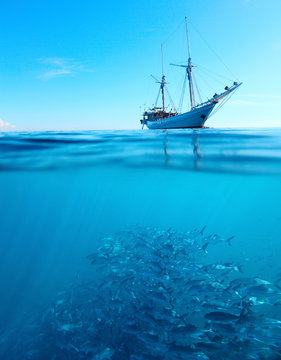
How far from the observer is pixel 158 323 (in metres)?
3.84

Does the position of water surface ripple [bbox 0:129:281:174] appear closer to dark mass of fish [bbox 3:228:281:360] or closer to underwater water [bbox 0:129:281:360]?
underwater water [bbox 0:129:281:360]

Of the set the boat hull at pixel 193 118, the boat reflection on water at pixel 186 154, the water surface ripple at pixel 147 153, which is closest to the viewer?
the water surface ripple at pixel 147 153

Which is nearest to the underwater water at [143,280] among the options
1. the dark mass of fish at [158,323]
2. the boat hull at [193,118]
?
the dark mass of fish at [158,323]

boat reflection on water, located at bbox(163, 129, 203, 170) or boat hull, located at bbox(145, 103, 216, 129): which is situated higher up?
boat hull, located at bbox(145, 103, 216, 129)

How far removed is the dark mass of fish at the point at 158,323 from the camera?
376 cm

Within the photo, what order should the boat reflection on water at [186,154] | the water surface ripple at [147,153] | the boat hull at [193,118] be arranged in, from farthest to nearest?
the boat hull at [193,118], the boat reflection on water at [186,154], the water surface ripple at [147,153]

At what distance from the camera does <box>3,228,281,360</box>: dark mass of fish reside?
148 inches

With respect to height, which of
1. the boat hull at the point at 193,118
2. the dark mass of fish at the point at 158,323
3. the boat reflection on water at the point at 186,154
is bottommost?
the dark mass of fish at the point at 158,323

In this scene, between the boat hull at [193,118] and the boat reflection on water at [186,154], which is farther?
the boat hull at [193,118]

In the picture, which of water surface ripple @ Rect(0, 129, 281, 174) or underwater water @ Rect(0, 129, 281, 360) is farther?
water surface ripple @ Rect(0, 129, 281, 174)

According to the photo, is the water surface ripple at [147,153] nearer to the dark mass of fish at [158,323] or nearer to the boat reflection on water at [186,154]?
the boat reflection on water at [186,154]

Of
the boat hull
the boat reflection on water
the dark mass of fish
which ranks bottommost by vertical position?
the dark mass of fish

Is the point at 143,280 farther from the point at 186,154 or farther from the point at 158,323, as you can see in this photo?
the point at 186,154

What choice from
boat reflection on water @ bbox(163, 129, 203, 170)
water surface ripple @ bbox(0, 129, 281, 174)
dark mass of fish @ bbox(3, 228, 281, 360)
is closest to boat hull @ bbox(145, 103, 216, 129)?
water surface ripple @ bbox(0, 129, 281, 174)
